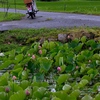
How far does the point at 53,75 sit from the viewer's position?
6.16 m

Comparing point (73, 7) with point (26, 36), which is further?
point (73, 7)

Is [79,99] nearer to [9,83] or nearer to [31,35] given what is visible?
[9,83]

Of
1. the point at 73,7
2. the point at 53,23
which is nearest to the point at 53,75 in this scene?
the point at 53,23

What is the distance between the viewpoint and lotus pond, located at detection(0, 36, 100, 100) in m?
4.60

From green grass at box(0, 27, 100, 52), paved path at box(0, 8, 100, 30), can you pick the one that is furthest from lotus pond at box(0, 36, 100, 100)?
paved path at box(0, 8, 100, 30)

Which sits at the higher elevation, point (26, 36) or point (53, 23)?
point (26, 36)

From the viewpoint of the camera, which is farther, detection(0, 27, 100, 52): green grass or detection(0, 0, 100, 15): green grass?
detection(0, 0, 100, 15): green grass

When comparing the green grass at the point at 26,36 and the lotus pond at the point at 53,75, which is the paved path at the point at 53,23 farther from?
the lotus pond at the point at 53,75

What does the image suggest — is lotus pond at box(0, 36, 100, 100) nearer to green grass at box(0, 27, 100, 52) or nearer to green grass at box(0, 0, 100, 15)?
green grass at box(0, 27, 100, 52)

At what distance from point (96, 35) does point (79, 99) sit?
4462 millimetres

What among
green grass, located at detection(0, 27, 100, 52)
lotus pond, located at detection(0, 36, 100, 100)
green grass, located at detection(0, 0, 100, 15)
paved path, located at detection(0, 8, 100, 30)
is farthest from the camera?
green grass, located at detection(0, 0, 100, 15)

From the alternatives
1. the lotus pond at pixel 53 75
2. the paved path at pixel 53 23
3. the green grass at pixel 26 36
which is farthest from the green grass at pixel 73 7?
the lotus pond at pixel 53 75

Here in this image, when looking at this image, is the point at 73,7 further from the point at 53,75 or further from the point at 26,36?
the point at 53,75

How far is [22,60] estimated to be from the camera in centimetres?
661
